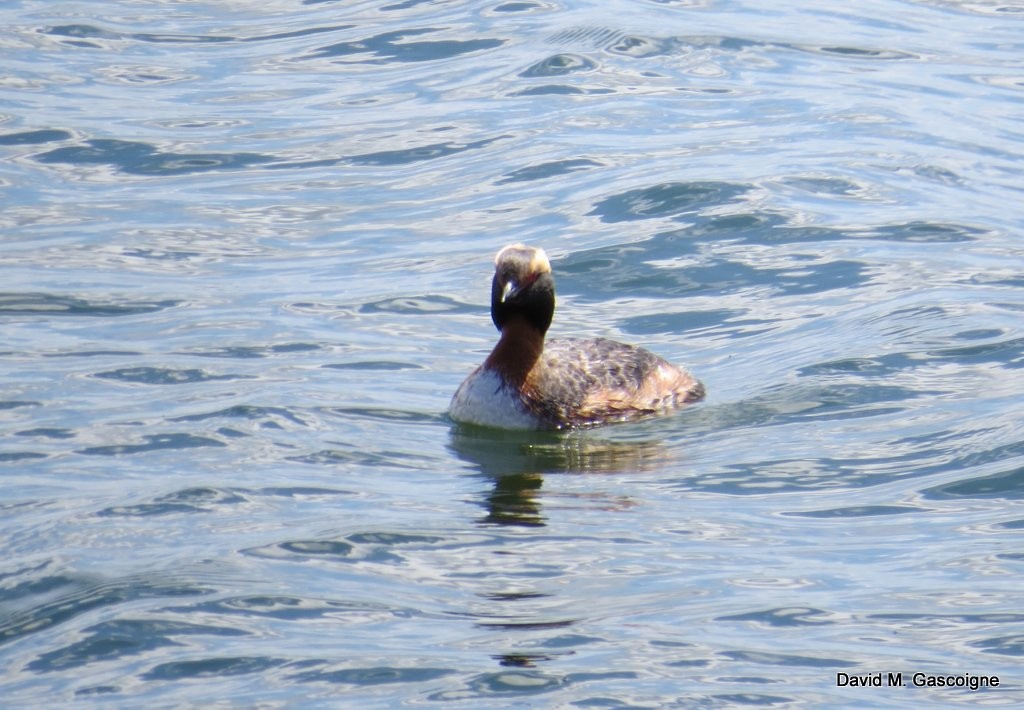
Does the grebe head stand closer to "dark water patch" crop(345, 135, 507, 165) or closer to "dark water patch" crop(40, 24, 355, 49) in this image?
"dark water patch" crop(345, 135, 507, 165)

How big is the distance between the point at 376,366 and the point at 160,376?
5.66ft

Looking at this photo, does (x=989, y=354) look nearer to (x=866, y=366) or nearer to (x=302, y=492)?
(x=866, y=366)

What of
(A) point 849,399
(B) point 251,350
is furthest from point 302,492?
(A) point 849,399

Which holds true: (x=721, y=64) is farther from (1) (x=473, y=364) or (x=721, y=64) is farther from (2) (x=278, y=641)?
(2) (x=278, y=641)

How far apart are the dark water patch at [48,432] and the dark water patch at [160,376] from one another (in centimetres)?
130

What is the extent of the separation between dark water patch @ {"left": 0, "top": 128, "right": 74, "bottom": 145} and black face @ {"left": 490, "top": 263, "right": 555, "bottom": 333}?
32.8 ft

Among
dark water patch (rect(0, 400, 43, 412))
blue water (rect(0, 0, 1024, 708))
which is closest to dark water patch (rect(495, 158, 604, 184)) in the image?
blue water (rect(0, 0, 1024, 708))

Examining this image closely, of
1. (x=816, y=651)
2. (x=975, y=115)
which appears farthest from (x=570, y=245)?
(x=816, y=651)

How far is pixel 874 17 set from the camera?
28.4 meters

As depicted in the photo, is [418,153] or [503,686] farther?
[418,153]

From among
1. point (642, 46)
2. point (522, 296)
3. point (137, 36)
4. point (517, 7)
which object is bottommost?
point (522, 296)

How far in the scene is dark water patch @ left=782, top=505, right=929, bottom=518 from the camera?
11.5 meters

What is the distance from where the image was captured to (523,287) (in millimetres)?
13906

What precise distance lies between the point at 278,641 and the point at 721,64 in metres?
17.7
